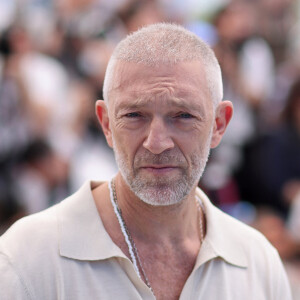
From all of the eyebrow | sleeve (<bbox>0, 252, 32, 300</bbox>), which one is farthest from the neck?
sleeve (<bbox>0, 252, 32, 300</bbox>)

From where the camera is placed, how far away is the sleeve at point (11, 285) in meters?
1.88

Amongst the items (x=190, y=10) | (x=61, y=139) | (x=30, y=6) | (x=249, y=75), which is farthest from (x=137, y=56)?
(x=190, y=10)

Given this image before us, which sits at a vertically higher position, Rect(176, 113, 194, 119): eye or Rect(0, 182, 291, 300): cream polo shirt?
Rect(176, 113, 194, 119): eye

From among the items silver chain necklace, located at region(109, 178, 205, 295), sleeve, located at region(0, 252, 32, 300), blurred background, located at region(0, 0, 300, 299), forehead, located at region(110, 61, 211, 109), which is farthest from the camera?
blurred background, located at region(0, 0, 300, 299)

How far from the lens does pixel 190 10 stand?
23.3ft

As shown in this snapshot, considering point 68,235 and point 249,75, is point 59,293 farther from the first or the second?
point 249,75

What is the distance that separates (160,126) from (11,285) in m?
0.70

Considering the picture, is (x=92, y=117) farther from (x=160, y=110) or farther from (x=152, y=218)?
(x=160, y=110)

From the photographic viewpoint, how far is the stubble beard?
79.3 inches

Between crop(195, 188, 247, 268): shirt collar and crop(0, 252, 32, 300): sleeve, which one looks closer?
crop(0, 252, 32, 300): sleeve

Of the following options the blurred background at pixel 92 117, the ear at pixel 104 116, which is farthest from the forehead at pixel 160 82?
the blurred background at pixel 92 117

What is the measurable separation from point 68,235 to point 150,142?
427mm

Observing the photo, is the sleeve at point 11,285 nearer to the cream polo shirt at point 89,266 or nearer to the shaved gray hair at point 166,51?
the cream polo shirt at point 89,266

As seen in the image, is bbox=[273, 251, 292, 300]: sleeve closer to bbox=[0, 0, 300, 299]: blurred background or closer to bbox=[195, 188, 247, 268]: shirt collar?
bbox=[195, 188, 247, 268]: shirt collar
